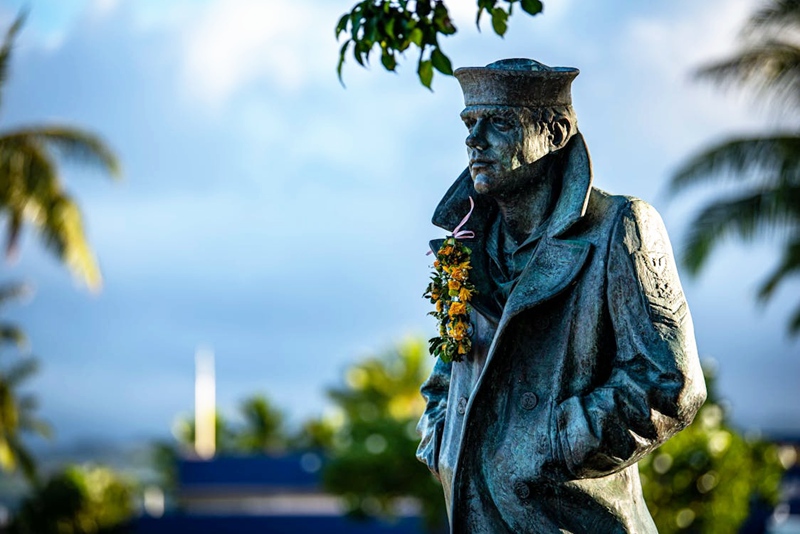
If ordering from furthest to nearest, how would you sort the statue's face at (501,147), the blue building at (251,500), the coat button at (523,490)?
the blue building at (251,500) < the statue's face at (501,147) < the coat button at (523,490)

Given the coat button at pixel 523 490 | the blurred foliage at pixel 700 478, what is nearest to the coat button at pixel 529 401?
the coat button at pixel 523 490

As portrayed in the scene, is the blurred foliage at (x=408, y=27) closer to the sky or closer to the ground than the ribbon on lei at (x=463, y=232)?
closer to the sky

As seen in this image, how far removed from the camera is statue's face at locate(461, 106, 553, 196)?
451 cm

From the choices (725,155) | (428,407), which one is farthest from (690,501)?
(428,407)

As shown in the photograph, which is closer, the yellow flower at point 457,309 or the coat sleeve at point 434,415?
the yellow flower at point 457,309

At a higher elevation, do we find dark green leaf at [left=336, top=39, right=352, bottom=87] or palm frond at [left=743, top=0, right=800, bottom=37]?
palm frond at [left=743, top=0, right=800, bottom=37]

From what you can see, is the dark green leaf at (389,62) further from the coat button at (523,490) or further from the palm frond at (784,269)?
the palm frond at (784,269)

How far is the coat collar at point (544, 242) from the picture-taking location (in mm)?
4402

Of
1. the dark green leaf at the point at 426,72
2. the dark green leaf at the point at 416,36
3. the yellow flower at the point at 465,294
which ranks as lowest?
the yellow flower at the point at 465,294

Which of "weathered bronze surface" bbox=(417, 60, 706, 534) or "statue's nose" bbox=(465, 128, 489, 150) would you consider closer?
"weathered bronze surface" bbox=(417, 60, 706, 534)

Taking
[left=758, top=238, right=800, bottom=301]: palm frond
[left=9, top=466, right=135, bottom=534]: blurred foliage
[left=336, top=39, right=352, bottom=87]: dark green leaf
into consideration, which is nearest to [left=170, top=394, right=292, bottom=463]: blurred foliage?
[left=9, top=466, right=135, bottom=534]: blurred foliage

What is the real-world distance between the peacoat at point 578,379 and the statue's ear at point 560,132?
0.10ft

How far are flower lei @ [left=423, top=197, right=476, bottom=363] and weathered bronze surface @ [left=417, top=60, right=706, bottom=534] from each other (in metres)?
0.04

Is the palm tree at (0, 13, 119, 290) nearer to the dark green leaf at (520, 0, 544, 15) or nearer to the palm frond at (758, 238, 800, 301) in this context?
the palm frond at (758, 238, 800, 301)
